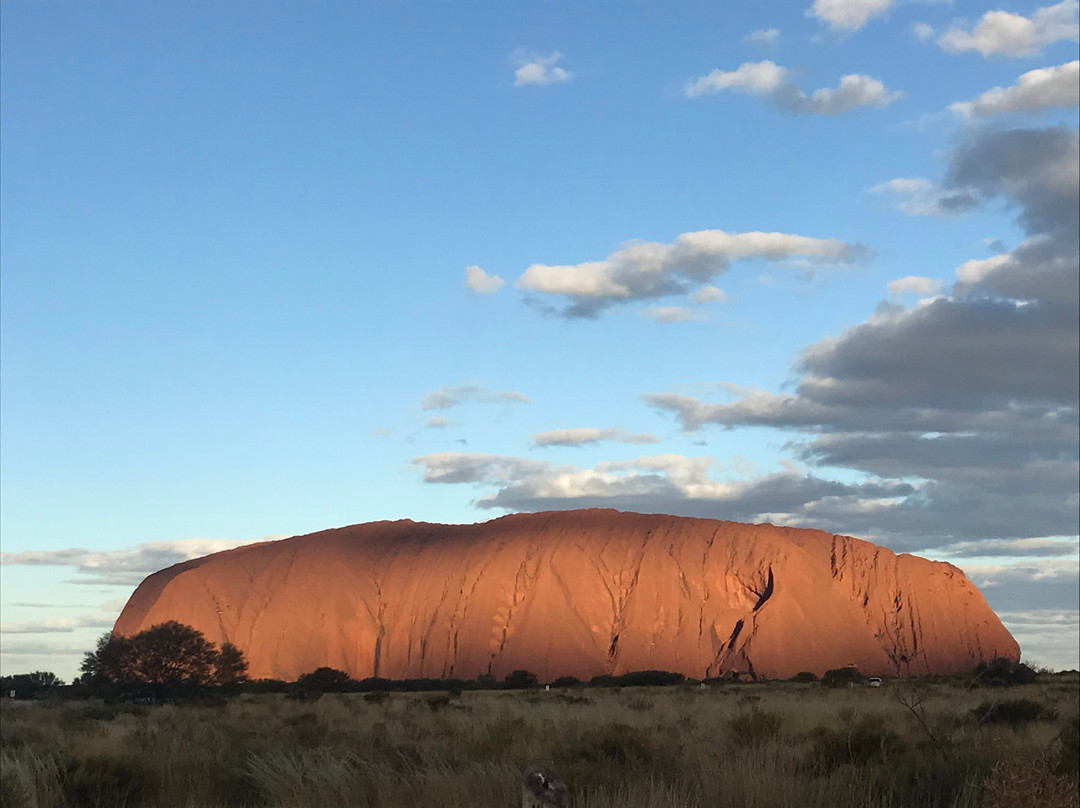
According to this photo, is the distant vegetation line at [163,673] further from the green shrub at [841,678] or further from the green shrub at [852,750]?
the green shrub at [852,750]

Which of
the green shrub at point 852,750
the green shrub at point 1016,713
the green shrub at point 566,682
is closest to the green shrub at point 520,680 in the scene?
the green shrub at point 566,682

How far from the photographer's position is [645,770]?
1205 centimetres

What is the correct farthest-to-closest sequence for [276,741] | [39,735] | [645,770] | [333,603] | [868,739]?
[333,603], [39,735], [276,741], [868,739], [645,770]

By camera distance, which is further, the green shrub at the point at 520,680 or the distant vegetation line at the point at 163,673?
the green shrub at the point at 520,680

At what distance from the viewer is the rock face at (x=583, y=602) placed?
95.9 metres

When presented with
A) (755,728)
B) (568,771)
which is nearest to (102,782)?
(568,771)

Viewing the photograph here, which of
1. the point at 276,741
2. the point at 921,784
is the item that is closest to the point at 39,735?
the point at 276,741

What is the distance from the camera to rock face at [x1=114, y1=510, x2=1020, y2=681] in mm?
95875

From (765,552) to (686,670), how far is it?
16.6 metres

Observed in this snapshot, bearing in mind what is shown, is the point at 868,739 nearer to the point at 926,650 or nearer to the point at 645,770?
the point at 645,770

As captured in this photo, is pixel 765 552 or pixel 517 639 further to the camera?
pixel 765 552

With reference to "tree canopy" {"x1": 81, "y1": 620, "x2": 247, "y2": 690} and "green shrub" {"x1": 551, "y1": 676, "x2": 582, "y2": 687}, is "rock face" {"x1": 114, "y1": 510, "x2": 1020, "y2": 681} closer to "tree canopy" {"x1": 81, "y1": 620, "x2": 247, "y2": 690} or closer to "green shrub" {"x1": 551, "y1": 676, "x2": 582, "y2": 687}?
"green shrub" {"x1": 551, "y1": 676, "x2": 582, "y2": 687}

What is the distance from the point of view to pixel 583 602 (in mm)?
98812

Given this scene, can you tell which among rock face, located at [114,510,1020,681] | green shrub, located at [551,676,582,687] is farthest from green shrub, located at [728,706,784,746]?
rock face, located at [114,510,1020,681]
